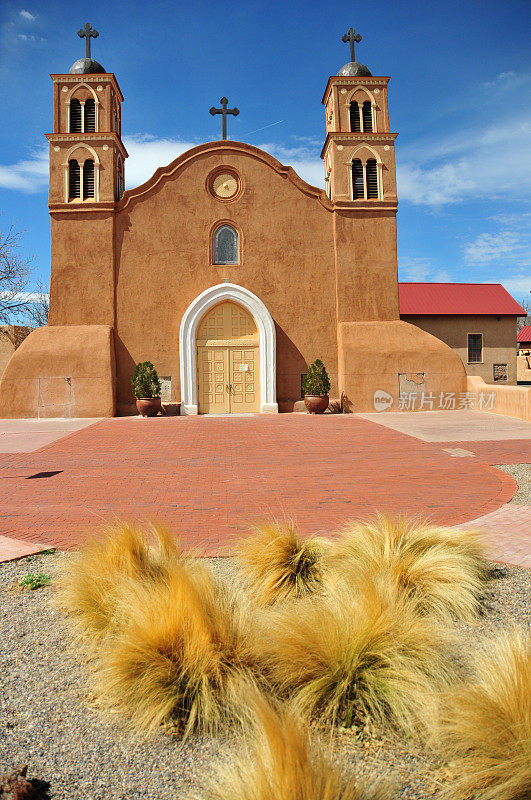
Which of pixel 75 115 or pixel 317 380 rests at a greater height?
pixel 75 115

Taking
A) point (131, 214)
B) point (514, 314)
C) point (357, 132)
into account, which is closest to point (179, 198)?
point (131, 214)

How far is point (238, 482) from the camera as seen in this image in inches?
320

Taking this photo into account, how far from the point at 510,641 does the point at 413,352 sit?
18.6 m

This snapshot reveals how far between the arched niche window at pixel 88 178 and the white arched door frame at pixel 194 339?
583 cm

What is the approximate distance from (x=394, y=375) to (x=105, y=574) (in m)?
18.0

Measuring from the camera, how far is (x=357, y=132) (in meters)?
21.4

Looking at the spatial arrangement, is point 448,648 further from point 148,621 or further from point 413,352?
point 413,352

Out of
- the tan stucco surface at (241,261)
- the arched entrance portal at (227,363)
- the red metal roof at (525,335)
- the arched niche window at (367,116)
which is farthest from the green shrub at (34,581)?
the red metal roof at (525,335)

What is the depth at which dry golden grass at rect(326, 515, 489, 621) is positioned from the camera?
3.63 m

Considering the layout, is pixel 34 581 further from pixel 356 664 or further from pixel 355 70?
pixel 355 70

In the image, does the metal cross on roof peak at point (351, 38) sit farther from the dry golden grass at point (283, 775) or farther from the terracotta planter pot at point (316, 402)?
the dry golden grass at point (283, 775)

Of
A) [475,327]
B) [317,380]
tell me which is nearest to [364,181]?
[317,380]

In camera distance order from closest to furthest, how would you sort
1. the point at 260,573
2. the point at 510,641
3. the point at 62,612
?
the point at 510,641, the point at 62,612, the point at 260,573

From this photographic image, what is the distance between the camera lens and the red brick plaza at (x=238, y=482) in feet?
19.8
